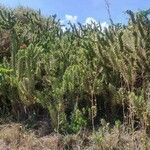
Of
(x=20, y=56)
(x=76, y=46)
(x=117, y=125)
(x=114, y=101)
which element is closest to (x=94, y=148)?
(x=117, y=125)

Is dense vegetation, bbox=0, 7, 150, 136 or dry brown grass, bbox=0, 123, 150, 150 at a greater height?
dense vegetation, bbox=0, 7, 150, 136

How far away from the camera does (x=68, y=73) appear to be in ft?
16.4

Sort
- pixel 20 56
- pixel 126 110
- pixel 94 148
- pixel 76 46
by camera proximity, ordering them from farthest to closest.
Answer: pixel 76 46 < pixel 20 56 < pixel 126 110 < pixel 94 148

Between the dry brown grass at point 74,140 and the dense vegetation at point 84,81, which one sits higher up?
the dense vegetation at point 84,81

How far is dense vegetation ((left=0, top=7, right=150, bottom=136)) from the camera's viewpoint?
190 inches

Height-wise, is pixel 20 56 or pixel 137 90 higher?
pixel 20 56

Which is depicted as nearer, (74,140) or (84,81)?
(74,140)

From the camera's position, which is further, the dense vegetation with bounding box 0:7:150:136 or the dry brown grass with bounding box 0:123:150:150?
the dense vegetation with bounding box 0:7:150:136

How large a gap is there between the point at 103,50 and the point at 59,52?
2.28ft

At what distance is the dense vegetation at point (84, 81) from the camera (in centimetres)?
482

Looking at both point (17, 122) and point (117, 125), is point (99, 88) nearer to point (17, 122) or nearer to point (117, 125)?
point (117, 125)

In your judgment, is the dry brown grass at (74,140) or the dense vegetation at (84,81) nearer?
the dry brown grass at (74,140)

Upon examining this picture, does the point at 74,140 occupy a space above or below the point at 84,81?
below

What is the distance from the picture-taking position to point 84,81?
505 centimetres
